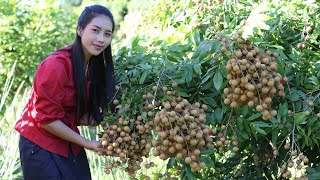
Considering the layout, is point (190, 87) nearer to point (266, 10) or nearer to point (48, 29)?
point (266, 10)

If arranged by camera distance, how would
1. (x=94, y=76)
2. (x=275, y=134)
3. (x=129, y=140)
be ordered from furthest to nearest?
(x=94, y=76)
(x=275, y=134)
(x=129, y=140)

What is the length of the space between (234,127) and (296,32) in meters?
0.58

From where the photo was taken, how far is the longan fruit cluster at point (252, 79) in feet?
5.83

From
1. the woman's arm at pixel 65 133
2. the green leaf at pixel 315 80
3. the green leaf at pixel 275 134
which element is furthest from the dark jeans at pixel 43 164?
the green leaf at pixel 315 80

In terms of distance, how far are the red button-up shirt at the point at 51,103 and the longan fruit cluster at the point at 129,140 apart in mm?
222

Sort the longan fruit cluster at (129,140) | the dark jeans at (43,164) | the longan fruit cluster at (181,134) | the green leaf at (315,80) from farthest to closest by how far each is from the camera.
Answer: the dark jeans at (43,164) → the green leaf at (315,80) → the longan fruit cluster at (129,140) → the longan fruit cluster at (181,134)

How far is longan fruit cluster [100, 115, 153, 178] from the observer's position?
1.95m

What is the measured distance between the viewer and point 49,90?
204cm

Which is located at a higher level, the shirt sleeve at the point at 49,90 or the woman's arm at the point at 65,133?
the shirt sleeve at the point at 49,90

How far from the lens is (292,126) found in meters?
2.05

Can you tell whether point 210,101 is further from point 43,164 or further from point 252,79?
point 43,164

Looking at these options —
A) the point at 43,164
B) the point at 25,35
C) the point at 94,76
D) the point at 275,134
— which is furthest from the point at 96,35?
the point at 25,35

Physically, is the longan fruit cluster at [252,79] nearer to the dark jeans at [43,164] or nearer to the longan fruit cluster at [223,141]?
the longan fruit cluster at [223,141]

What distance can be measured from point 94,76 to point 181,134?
64 centimetres
